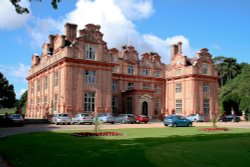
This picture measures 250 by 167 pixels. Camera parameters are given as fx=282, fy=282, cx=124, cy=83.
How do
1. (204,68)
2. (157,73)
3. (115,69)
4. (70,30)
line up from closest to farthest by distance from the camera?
1. (70,30)
2. (115,69)
3. (204,68)
4. (157,73)

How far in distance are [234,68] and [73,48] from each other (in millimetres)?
64589

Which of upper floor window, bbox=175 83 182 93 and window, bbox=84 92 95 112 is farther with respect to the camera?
upper floor window, bbox=175 83 182 93

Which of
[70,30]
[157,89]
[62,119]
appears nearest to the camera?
[62,119]

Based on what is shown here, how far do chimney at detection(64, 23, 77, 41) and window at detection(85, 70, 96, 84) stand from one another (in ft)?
24.8

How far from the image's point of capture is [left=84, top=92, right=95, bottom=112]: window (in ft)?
140

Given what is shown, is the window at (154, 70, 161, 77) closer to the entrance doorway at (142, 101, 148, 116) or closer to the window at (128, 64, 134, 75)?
the window at (128, 64, 134, 75)

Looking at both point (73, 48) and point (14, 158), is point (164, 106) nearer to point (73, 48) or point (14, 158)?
point (73, 48)

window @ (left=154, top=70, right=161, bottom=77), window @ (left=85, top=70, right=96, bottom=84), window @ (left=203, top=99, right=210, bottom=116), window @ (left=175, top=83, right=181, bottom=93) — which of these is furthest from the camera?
window @ (left=154, top=70, right=161, bottom=77)

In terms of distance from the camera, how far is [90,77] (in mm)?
43562

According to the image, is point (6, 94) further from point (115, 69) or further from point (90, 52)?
point (90, 52)

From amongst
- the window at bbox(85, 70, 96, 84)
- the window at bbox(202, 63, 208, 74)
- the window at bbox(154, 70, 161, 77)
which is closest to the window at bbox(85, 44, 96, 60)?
the window at bbox(85, 70, 96, 84)

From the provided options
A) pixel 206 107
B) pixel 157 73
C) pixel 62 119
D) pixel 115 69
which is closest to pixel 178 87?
pixel 157 73

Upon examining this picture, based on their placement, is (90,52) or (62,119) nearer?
(62,119)

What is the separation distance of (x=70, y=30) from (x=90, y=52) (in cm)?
637
